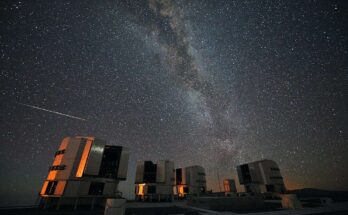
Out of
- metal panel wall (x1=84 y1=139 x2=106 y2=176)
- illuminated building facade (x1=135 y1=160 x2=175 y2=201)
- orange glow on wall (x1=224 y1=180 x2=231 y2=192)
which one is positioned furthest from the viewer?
orange glow on wall (x1=224 y1=180 x2=231 y2=192)

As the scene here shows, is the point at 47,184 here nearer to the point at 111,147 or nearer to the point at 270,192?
the point at 111,147

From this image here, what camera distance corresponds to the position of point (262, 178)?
52.0 m

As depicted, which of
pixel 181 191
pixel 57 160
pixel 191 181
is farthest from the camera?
pixel 181 191

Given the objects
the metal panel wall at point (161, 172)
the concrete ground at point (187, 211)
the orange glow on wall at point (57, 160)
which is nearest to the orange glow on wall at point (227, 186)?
the metal panel wall at point (161, 172)

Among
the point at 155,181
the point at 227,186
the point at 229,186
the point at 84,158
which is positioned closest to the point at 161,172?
the point at 155,181

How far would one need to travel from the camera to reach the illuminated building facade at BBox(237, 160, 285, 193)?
50375 mm

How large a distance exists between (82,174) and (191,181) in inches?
1638

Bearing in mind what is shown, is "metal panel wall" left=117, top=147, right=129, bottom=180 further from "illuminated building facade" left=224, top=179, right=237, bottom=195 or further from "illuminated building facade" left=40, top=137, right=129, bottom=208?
"illuminated building facade" left=224, top=179, right=237, bottom=195

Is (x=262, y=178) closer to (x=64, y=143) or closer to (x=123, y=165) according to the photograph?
(x=123, y=165)

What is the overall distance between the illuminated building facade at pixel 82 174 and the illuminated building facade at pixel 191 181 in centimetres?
3296

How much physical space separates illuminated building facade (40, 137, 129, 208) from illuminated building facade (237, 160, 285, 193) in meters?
43.1

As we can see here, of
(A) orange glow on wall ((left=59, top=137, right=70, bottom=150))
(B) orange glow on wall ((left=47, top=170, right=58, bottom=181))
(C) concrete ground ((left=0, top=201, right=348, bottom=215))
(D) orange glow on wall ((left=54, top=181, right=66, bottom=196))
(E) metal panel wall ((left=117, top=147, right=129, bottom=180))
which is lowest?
(C) concrete ground ((left=0, top=201, right=348, bottom=215))

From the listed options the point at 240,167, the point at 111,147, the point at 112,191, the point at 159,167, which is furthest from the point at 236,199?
the point at 240,167

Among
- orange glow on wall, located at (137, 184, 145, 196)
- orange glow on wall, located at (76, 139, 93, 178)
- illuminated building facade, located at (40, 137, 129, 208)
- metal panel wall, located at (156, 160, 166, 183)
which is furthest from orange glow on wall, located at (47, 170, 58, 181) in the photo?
metal panel wall, located at (156, 160, 166, 183)
